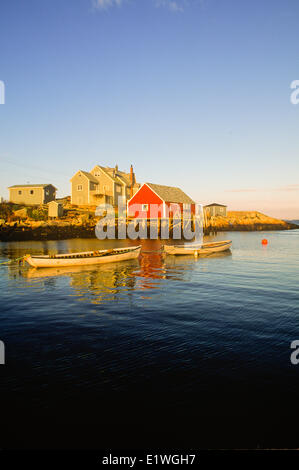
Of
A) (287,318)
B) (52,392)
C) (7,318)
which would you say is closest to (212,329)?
(287,318)

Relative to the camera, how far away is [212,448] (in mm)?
6109

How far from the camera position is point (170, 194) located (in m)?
65.2

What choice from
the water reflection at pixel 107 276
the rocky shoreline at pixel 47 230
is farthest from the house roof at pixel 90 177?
the water reflection at pixel 107 276

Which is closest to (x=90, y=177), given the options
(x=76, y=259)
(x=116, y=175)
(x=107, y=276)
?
(x=116, y=175)

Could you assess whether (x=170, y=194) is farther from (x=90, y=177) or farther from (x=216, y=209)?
(x=216, y=209)

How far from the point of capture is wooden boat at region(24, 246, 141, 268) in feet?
84.4

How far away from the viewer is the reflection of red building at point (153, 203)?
200 ft

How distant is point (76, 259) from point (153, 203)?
3671cm

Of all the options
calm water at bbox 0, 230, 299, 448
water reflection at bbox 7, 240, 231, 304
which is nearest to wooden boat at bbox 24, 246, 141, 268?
water reflection at bbox 7, 240, 231, 304

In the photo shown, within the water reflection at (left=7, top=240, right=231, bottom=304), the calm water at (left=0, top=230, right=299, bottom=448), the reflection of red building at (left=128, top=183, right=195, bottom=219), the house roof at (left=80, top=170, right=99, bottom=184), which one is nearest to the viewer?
the calm water at (left=0, top=230, right=299, bottom=448)

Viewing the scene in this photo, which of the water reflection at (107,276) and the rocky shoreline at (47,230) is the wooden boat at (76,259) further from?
the rocky shoreline at (47,230)

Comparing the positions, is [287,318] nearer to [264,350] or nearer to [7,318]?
[264,350]

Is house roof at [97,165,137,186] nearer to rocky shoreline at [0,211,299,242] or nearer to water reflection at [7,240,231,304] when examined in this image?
rocky shoreline at [0,211,299,242]

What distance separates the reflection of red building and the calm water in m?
43.5
